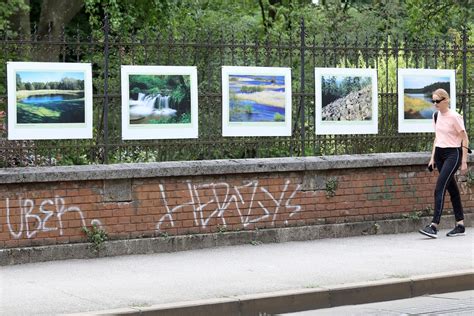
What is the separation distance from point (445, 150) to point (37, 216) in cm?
530

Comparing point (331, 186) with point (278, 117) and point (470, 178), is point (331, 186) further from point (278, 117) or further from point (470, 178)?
point (470, 178)

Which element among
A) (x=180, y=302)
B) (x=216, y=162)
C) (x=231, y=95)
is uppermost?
(x=231, y=95)

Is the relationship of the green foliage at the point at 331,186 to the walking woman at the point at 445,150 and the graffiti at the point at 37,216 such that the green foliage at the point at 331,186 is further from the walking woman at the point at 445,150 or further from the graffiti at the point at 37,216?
the graffiti at the point at 37,216

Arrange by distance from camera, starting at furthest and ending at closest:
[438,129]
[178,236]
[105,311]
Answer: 1. [438,129]
2. [178,236]
3. [105,311]

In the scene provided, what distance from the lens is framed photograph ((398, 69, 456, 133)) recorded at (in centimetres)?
1413

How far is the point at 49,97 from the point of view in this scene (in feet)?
37.8

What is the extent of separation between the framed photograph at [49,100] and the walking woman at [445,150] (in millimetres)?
4509

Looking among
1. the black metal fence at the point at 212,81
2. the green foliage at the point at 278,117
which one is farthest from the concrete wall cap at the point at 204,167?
the green foliage at the point at 278,117

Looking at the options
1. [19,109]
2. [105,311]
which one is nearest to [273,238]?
[19,109]

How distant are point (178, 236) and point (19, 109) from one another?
7.86 ft

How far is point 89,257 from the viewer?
37.9ft

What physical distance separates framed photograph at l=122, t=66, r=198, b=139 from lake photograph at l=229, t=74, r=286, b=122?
0.54m

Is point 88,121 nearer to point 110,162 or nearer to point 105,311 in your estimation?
point 110,162

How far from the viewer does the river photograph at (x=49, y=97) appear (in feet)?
37.5
